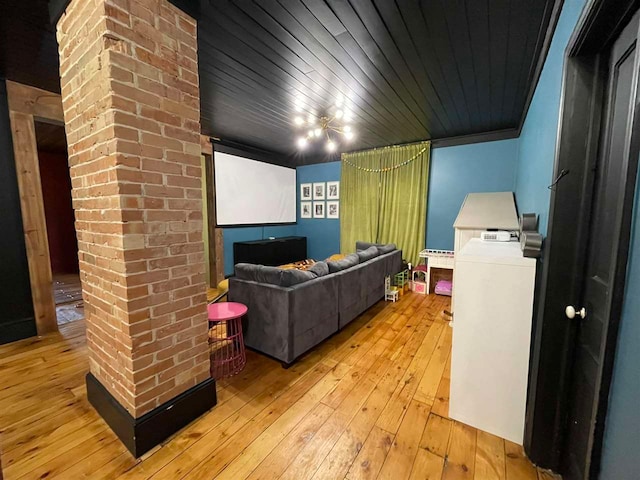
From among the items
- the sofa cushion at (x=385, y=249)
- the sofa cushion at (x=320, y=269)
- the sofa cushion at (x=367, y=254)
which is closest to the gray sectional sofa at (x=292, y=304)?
the sofa cushion at (x=320, y=269)

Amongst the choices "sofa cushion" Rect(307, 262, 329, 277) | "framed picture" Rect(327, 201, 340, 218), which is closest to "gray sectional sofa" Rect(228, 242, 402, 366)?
"sofa cushion" Rect(307, 262, 329, 277)

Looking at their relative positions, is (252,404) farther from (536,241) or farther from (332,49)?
(332,49)

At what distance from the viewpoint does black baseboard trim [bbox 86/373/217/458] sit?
1453 mm

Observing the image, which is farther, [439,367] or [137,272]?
[439,367]

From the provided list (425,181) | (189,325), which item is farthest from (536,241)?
(425,181)

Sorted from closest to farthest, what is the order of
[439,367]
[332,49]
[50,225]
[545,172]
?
[545,172], [332,49], [439,367], [50,225]

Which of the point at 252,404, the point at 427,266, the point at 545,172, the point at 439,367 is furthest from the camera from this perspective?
the point at 427,266

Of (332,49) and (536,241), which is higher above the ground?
(332,49)

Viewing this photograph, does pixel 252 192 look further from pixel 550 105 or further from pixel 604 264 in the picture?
pixel 604 264

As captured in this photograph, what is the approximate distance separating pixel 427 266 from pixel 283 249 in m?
2.86

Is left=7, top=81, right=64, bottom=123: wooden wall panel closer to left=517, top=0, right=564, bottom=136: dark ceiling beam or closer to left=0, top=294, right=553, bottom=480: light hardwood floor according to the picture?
left=0, top=294, right=553, bottom=480: light hardwood floor

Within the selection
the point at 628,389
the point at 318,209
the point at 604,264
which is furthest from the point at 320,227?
the point at 628,389

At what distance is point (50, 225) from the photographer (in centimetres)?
544

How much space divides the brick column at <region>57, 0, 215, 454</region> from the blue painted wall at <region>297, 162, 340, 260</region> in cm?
428
